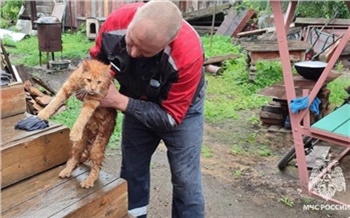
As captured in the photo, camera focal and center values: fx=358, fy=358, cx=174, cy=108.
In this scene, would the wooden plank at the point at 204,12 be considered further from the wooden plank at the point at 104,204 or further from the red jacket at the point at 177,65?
the wooden plank at the point at 104,204

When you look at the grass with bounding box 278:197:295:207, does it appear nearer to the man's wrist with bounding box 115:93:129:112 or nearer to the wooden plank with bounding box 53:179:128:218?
the wooden plank with bounding box 53:179:128:218

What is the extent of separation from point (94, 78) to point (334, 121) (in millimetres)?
2459

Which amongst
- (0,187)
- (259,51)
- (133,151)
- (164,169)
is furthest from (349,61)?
(0,187)

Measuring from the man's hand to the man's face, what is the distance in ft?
0.68

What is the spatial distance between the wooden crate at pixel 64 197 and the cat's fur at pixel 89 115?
0.18 feet

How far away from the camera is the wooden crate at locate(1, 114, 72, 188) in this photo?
5.74ft

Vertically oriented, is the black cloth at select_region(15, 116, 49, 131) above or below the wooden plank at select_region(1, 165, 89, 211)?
above

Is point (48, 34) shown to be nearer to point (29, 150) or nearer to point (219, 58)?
point (219, 58)

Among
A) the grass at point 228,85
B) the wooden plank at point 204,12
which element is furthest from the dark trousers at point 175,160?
the wooden plank at point 204,12

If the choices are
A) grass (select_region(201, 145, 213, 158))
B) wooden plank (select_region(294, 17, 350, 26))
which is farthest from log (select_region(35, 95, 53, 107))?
wooden plank (select_region(294, 17, 350, 26))

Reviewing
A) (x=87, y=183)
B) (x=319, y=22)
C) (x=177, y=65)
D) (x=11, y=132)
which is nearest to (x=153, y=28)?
(x=177, y=65)

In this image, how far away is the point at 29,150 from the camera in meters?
1.83

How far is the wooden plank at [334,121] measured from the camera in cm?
311

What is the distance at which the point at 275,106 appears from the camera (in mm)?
5102
